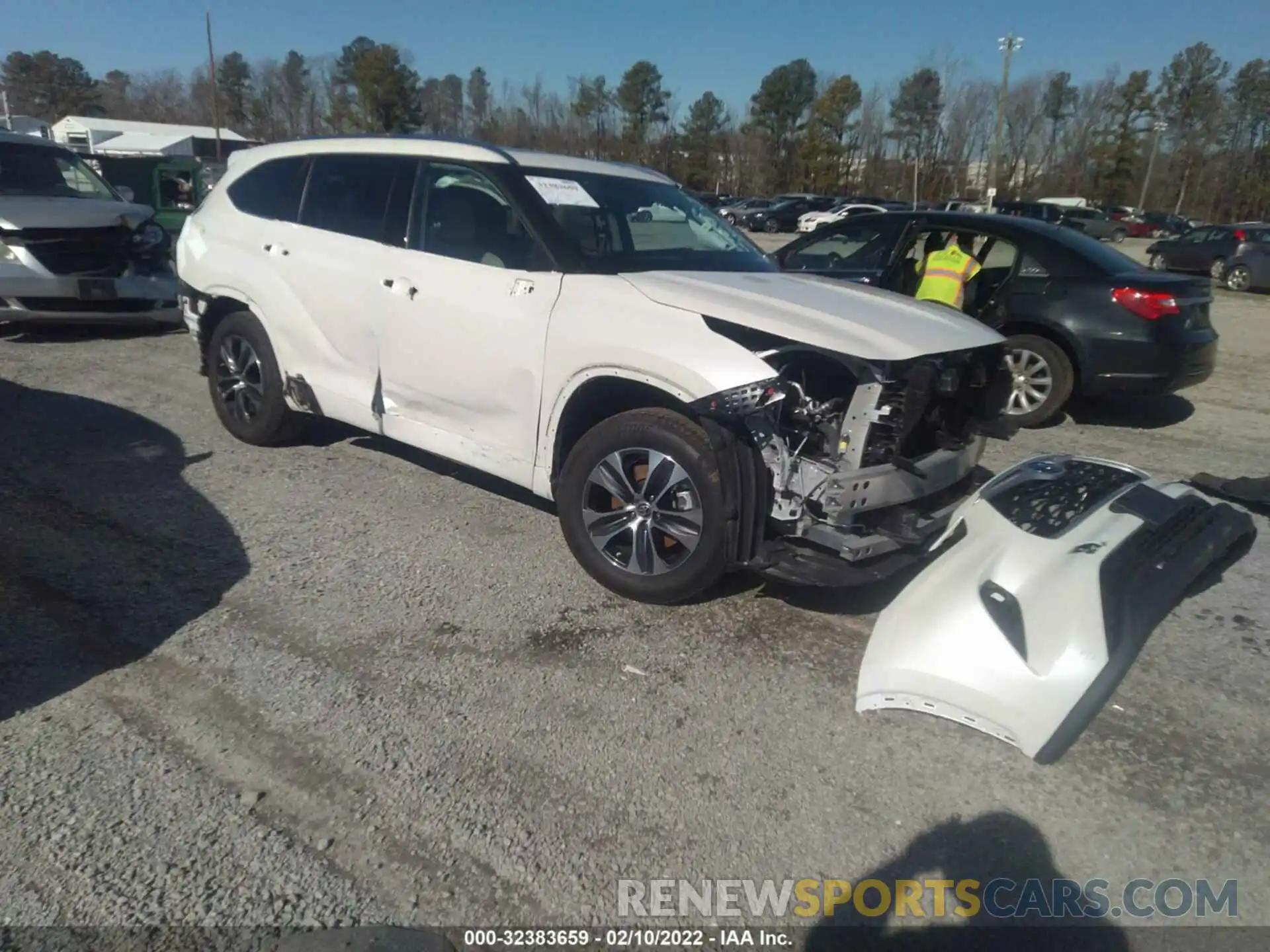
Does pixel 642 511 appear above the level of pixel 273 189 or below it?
below

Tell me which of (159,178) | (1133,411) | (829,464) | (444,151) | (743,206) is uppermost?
(444,151)

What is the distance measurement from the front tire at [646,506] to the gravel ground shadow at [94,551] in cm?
160

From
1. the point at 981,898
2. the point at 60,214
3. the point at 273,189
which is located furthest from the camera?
the point at 60,214

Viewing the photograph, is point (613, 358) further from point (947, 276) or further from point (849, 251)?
point (849, 251)

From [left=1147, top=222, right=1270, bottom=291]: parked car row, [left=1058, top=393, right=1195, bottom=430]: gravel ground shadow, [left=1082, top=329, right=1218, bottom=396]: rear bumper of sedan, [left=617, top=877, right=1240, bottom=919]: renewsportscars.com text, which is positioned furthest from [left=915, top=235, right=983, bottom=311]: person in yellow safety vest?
[left=1147, top=222, right=1270, bottom=291]: parked car row

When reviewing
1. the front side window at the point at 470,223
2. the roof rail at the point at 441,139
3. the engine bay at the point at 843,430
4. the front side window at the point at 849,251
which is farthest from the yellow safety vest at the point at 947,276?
the front side window at the point at 470,223

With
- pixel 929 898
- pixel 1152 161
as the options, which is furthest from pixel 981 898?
pixel 1152 161

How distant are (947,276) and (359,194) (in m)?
4.47

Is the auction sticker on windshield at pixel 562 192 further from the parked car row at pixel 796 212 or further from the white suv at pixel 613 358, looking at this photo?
the parked car row at pixel 796 212

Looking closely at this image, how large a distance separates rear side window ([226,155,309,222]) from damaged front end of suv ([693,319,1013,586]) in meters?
3.01

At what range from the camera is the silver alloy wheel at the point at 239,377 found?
17.6ft

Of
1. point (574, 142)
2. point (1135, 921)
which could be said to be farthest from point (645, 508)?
point (574, 142)

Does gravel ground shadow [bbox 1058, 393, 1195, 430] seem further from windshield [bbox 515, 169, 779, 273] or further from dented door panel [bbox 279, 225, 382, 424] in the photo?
dented door panel [bbox 279, 225, 382, 424]

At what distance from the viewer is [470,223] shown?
14.2 feet
